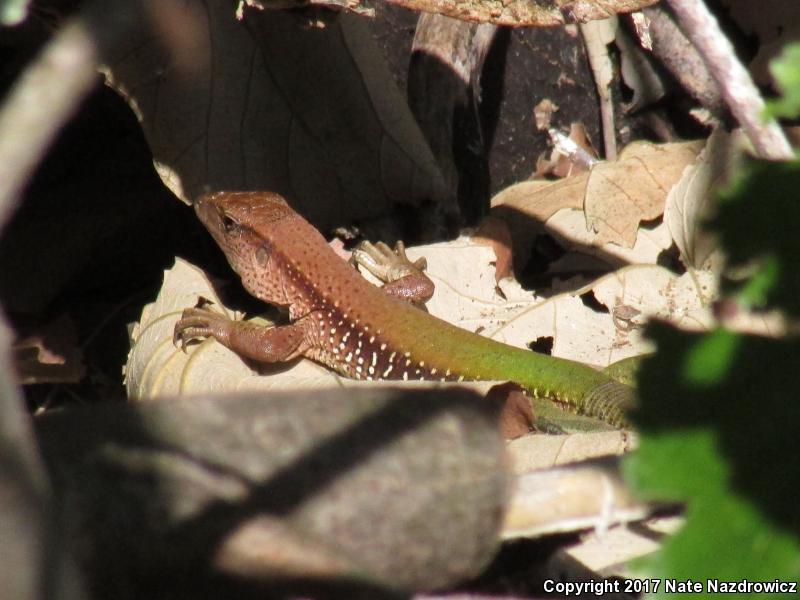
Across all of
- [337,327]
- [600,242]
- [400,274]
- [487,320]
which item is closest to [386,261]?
[400,274]

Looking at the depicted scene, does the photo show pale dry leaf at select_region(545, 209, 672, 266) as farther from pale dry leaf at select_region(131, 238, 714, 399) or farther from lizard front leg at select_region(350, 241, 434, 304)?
lizard front leg at select_region(350, 241, 434, 304)

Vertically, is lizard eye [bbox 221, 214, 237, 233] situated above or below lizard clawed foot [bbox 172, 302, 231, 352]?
above

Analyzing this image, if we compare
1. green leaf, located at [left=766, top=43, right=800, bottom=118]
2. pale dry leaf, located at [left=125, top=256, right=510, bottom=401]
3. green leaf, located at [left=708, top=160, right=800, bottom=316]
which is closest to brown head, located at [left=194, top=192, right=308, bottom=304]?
pale dry leaf, located at [left=125, top=256, right=510, bottom=401]

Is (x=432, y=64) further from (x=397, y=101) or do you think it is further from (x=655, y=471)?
(x=655, y=471)

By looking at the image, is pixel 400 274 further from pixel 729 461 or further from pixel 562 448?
pixel 729 461

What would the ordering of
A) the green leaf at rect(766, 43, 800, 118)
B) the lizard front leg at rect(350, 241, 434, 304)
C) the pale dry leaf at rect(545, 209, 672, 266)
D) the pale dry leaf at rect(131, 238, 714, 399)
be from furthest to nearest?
the lizard front leg at rect(350, 241, 434, 304) → the pale dry leaf at rect(545, 209, 672, 266) → the pale dry leaf at rect(131, 238, 714, 399) → the green leaf at rect(766, 43, 800, 118)

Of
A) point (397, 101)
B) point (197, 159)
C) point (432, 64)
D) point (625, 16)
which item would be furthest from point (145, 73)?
point (625, 16)
